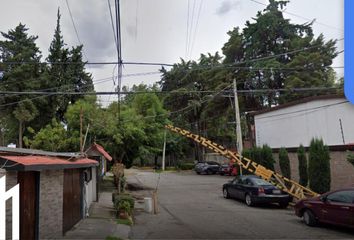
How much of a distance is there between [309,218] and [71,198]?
8.12 metres

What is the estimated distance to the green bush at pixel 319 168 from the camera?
21.6m

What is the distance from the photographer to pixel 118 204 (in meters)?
16.3

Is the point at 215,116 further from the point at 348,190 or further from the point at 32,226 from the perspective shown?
the point at 32,226

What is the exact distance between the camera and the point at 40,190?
34.6 ft

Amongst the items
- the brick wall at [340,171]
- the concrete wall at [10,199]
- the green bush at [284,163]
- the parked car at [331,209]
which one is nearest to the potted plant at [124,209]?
the parked car at [331,209]

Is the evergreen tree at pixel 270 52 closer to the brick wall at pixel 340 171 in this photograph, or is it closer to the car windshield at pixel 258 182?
the brick wall at pixel 340 171

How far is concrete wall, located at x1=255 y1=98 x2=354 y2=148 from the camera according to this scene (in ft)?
86.0

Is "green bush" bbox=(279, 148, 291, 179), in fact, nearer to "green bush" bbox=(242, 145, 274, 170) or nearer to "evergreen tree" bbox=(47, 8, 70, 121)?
"green bush" bbox=(242, 145, 274, 170)

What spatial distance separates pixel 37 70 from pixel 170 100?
22.6m

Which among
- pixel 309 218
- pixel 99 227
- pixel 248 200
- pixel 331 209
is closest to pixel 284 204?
pixel 248 200

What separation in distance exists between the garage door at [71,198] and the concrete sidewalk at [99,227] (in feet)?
0.80

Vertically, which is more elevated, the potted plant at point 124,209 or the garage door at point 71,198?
the garage door at point 71,198

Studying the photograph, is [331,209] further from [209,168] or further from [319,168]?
[209,168]

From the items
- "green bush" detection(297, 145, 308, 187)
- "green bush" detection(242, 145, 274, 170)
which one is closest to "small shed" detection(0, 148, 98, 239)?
"green bush" detection(297, 145, 308, 187)
